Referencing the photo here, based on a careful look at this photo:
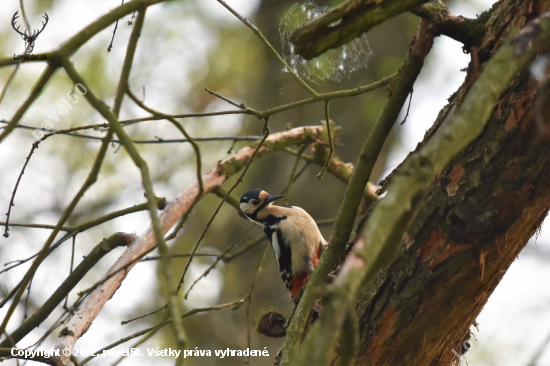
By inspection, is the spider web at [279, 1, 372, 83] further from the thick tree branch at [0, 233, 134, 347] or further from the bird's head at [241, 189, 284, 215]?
the thick tree branch at [0, 233, 134, 347]

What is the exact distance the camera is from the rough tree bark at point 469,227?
159 cm

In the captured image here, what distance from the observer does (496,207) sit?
1656 mm

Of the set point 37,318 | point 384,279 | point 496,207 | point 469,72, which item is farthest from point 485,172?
point 37,318

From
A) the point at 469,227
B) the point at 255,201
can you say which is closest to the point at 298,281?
the point at 255,201

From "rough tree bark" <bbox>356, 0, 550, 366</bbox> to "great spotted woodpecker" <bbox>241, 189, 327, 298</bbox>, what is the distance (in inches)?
89.0

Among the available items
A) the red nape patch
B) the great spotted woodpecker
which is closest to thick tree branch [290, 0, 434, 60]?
the great spotted woodpecker

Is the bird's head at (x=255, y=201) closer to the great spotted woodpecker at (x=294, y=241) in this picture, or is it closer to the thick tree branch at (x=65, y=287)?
the great spotted woodpecker at (x=294, y=241)

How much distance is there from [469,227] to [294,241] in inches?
103

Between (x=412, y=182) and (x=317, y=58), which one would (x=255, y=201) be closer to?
(x=317, y=58)

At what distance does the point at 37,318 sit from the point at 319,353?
1.76 metres

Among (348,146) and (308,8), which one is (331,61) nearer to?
(308,8)

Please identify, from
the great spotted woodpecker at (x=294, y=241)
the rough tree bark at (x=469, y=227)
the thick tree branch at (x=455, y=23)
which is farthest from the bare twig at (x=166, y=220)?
the thick tree branch at (x=455, y=23)

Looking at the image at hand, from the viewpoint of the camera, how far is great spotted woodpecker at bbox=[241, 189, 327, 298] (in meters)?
4.23

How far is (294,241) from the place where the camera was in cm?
423
